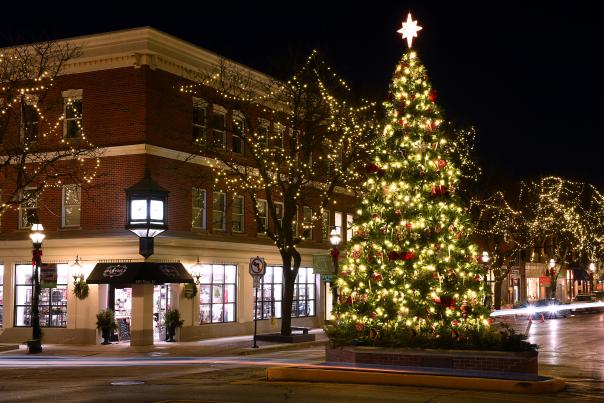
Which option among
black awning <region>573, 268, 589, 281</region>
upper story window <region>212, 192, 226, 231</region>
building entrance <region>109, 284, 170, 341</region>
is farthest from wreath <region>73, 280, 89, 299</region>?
black awning <region>573, 268, 589, 281</region>

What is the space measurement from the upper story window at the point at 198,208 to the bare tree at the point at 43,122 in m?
4.52

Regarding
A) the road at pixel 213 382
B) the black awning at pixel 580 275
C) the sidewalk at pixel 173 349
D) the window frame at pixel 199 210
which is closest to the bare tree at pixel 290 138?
the window frame at pixel 199 210

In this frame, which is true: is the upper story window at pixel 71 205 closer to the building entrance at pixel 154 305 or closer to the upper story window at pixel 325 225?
the building entrance at pixel 154 305

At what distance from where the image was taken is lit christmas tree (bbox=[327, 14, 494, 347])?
750 inches

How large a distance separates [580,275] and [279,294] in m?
67.8

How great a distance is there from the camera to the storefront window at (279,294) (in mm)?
38844

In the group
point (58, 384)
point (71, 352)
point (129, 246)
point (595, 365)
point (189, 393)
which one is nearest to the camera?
point (189, 393)

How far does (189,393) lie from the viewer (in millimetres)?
16531

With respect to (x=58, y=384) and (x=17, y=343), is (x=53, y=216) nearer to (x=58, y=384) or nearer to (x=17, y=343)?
(x=17, y=343)

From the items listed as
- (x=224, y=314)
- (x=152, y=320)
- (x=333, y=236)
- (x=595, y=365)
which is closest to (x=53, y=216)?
(x=152, y=320)

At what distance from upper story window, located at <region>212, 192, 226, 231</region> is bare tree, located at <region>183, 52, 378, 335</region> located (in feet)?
1.93

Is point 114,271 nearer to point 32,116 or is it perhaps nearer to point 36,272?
point 36,272

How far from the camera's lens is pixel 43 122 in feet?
109

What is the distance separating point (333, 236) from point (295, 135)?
4.68m
